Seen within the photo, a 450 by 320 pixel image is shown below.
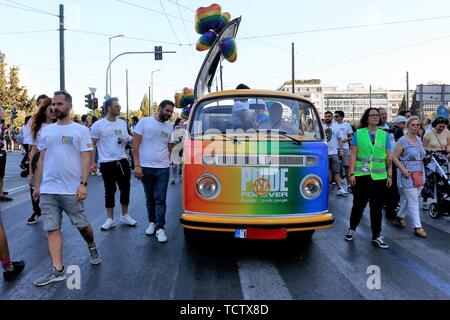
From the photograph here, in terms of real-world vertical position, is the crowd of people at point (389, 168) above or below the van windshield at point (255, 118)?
below

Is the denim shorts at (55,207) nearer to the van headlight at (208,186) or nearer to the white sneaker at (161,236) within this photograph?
the van headlight at (208,186)

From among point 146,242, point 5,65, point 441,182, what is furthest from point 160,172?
point 5,65

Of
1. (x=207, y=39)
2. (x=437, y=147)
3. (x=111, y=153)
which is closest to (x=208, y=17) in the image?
(x=207, y=39)

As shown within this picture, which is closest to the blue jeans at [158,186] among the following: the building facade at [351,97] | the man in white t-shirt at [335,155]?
the man in white t-shirt at [335,155]

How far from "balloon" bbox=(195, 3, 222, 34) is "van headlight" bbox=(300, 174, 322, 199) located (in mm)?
10627

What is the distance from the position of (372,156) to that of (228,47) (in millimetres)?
9134

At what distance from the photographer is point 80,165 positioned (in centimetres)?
419

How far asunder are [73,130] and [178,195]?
5.67 m

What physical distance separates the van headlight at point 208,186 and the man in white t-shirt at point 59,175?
48.2 inches

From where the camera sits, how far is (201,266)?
446cm

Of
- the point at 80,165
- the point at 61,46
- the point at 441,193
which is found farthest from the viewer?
the point at 61,46

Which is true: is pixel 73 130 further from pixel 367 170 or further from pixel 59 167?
pixel 367 170

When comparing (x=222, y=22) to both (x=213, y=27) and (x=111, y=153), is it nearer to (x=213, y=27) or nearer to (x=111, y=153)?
(x=213, y=27)

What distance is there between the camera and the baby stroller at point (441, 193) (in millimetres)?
6805
